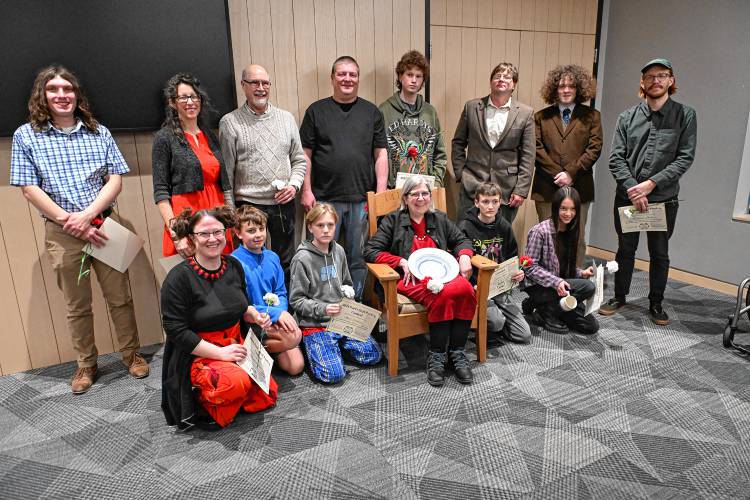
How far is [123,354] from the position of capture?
2936 millimetres

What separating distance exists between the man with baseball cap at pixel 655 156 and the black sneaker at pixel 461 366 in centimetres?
147

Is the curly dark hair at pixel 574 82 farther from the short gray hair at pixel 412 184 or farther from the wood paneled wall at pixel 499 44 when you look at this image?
the short gray hair at pixel 412 184

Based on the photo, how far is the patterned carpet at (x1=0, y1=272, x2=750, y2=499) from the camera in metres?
2.00

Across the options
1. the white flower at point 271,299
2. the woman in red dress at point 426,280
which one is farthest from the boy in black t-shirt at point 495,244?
the white flower at point 271,299

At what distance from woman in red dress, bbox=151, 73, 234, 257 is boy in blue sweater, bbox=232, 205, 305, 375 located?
24 centimetres

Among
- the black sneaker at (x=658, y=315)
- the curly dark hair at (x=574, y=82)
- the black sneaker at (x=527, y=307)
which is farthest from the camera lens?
the curly dark hair at (x=574, y=82)

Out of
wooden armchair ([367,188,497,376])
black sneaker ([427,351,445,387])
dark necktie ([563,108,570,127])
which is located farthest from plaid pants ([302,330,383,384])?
dark necktie ([563,108,570,127])

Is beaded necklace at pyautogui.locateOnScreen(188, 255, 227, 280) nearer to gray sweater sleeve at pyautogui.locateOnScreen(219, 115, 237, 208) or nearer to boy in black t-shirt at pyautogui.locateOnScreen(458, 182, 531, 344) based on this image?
gray sweater sleeve at pyautogui.locateOnScreen(219, 115, 237, 208)

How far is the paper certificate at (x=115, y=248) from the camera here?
2682mm

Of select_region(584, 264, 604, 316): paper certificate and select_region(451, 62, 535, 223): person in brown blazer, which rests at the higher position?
select_region(451, 62, 535, 223): person in brown blazer

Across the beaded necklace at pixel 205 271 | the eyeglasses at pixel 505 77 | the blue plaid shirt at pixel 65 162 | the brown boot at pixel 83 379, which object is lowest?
the brown boot at pixel 83 379

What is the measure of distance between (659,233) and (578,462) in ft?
6.15

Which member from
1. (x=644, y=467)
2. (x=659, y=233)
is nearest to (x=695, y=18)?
(x=659, y=233)

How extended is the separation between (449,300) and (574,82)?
1889 millimetres
